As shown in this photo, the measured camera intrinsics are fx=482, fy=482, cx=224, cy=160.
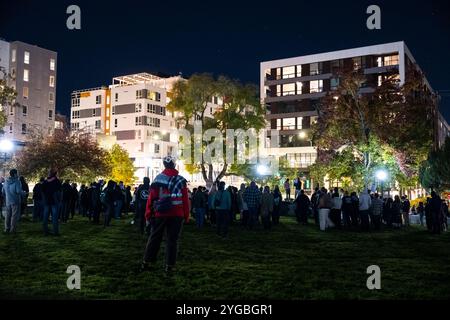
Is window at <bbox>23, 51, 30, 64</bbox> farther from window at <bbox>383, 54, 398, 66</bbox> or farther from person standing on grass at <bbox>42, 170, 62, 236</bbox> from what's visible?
person standing on grass at <bbox>42, 170, 62, 236</bbox>

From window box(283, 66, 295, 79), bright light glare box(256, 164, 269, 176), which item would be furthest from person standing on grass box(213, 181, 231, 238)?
window box(283, 66, 295, 79)

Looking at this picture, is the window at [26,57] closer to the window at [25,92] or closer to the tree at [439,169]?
the window at [25,92]

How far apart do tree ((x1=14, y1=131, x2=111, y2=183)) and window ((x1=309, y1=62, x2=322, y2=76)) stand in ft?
120

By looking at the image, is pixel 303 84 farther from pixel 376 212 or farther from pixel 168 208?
pixel 168 208

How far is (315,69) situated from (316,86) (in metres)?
2.57

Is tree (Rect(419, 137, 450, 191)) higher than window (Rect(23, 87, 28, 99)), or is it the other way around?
window (Rect(23, 87, 28, 99))

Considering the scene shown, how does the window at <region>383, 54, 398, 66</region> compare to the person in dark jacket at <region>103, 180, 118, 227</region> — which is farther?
the window at <region>383, 54, 398, 66</region>

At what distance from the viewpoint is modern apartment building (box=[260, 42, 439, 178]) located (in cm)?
6431

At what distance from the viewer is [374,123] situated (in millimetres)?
34750

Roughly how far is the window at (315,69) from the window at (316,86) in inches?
51.7

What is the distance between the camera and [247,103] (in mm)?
44594

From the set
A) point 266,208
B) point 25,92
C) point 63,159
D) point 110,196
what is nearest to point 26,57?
point 25,92
